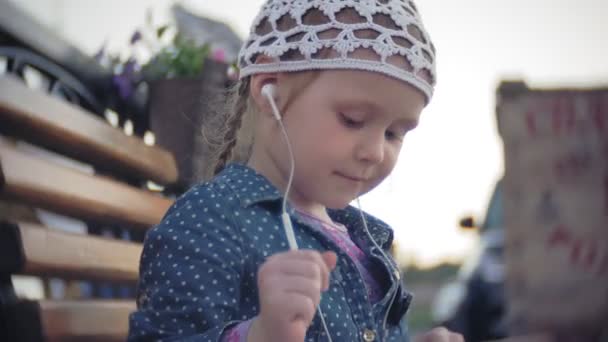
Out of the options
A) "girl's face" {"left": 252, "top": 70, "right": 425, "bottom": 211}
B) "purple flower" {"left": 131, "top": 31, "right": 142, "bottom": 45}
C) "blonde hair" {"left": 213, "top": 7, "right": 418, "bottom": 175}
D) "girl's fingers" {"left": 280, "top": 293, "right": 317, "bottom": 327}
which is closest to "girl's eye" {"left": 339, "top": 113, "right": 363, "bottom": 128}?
"girl's face" {"left": 252, "top": 70, "right": 425, "bottom": 211}

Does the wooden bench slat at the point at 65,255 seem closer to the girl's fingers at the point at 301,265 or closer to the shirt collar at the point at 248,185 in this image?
the shirt collar at the point at 248,185

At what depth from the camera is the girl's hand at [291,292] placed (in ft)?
4.96

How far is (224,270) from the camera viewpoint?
1762mm

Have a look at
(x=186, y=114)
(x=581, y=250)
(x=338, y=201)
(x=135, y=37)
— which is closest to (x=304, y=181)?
(x=338, y=201)

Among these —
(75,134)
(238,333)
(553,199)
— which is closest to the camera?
(238,333)

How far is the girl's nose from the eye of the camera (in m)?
1.90

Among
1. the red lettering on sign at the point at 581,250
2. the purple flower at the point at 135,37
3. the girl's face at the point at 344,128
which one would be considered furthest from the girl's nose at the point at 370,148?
the red lettering on sign at the point at 581,250

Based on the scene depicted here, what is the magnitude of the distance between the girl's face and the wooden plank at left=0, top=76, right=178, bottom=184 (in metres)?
0.68

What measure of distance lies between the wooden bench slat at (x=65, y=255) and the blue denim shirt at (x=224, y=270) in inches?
19.6

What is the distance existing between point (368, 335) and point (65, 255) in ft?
2.78

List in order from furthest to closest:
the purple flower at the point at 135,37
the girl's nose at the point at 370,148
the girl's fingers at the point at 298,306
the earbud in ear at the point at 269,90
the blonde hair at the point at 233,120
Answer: the purple flower at the point at 135,37 → the blonde hair at the point at 233,120 → the earbud in ear at the point at 269,90 → the girl's nose at the point at 370,148 → the girl's fingers at the point at 298,306

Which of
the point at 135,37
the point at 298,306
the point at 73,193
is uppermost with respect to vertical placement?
the point at 135,37

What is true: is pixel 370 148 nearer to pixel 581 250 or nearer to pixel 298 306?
pixel 298 306

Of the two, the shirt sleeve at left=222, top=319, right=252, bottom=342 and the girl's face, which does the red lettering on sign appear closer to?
the girl's face
